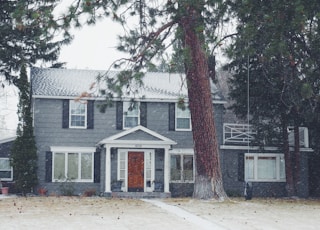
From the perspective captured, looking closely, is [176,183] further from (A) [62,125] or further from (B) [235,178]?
(A) [62,125]

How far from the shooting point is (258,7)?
19.2m

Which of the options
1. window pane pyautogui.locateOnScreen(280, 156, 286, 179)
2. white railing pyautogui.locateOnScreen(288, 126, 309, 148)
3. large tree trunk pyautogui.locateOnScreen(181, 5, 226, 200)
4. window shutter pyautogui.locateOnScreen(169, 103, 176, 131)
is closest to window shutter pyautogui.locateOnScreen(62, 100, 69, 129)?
window shutter pyautogui.locateOnScreen(169, 103, 176, 131)

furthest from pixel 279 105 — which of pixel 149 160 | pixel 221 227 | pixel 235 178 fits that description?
pixel 221 227

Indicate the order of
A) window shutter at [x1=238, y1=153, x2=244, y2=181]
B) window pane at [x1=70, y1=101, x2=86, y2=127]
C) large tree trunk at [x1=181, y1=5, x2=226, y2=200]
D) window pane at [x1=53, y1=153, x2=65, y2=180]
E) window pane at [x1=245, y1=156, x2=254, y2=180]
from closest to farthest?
large tree trunk at [x1=181, y1=5, x2=226, y2=200]
window pane at [x1=53, y1=153, x2=65, y2=180]
window pane at [x1=70, y1=101, x2=86, y2=127]
window shutter at [x1=238, y1=153, x2=244, y2=181]
window pane at [x1=245, y1=156, x2=254, y2=180]

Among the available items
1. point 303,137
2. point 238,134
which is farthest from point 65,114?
point 303,137

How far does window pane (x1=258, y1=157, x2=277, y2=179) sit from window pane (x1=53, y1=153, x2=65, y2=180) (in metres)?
10.5

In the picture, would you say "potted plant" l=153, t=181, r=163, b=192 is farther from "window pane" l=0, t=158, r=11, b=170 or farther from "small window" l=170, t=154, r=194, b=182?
"window pane" l=0, t=158, r=11, b=170

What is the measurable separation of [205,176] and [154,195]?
6334 mm

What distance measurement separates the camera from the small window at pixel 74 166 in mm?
29578

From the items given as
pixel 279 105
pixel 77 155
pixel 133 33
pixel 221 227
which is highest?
pixel 133 33

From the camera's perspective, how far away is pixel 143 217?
16781 mm

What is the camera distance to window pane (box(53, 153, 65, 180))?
29.4 meters

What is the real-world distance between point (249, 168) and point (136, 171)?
631 centimetres

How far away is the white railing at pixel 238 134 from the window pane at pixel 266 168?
5.00ft
